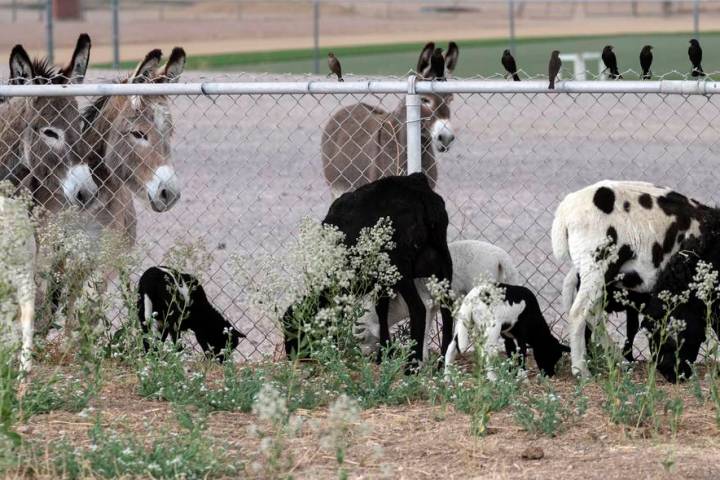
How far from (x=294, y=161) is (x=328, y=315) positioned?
1103cm

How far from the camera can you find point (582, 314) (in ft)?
21.2

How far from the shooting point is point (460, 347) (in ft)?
21.1

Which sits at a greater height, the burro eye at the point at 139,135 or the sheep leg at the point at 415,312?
the burro eye at the point at 139,135

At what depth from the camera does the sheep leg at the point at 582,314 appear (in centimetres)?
643

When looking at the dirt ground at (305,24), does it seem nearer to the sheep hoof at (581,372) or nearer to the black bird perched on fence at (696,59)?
the black bird perched on fence at (696,59)

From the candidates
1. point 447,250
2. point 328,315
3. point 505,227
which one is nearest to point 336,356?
point 328,315

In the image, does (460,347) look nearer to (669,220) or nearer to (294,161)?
(669,220)

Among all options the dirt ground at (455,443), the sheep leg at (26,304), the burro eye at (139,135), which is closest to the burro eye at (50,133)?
the burro eye at (139,135)

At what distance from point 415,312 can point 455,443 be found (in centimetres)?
145

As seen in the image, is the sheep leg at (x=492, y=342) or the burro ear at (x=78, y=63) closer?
the sheep leg at (x=492, y=342)

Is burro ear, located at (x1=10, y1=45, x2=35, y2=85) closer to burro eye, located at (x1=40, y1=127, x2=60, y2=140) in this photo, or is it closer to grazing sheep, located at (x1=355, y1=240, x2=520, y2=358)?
burro eye, located at (x1=40, y1=127, x2=60, y2=140)

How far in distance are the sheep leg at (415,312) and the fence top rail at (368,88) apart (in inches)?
41.8

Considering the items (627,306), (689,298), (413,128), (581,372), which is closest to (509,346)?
(581,372)

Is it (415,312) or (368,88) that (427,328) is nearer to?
(415,312)
